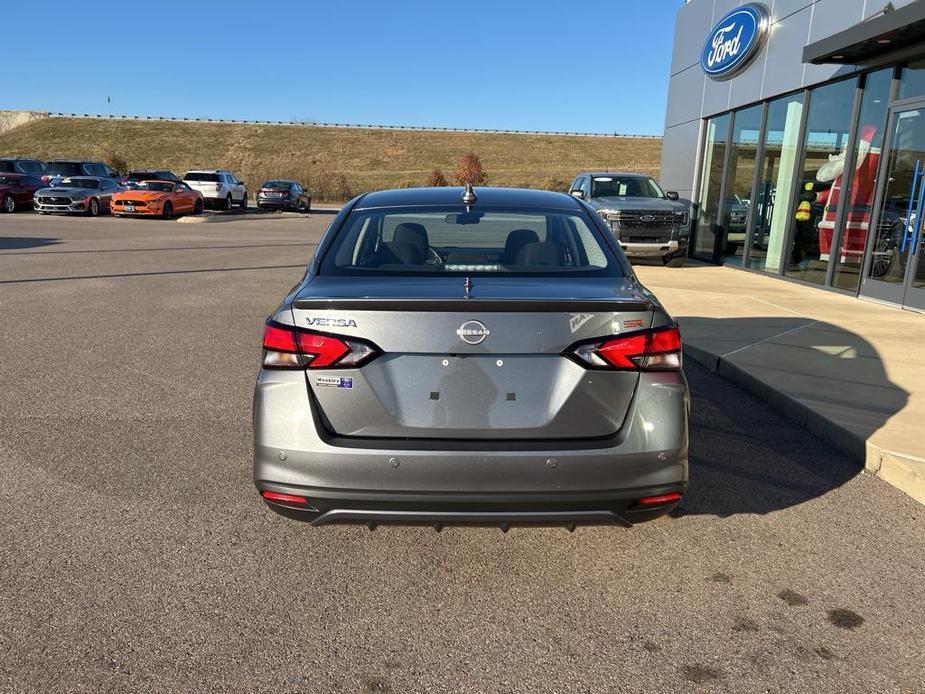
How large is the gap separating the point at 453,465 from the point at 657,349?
0.91 m

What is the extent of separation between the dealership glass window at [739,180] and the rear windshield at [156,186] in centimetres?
2077

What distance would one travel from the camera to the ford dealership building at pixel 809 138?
9.91 metres

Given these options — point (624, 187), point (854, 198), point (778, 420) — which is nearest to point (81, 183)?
point (624, 187)

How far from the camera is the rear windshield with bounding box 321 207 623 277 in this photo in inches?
129

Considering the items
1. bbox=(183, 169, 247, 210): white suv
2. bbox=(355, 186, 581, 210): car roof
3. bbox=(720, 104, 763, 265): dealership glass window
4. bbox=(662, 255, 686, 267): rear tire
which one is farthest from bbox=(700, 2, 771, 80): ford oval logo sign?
bbox=(183, 169, 247, 210): white suv

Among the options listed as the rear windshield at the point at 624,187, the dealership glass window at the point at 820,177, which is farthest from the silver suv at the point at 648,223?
the dealership glass window at the point at 820,177

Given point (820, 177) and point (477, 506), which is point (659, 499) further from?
point (820, 177)

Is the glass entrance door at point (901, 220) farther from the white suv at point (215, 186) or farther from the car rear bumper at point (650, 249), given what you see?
the white suv at point (215, 186)

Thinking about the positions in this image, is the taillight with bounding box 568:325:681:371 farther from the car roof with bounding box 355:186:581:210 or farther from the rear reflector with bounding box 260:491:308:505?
the car roof with bounding box 355:186:581:210

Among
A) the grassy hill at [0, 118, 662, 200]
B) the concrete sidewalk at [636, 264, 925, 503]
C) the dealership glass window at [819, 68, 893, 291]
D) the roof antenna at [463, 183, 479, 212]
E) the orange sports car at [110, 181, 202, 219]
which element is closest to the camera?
the roof antenna at [463, 183, 479, 212]

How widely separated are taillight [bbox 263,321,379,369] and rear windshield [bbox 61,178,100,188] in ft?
97.2

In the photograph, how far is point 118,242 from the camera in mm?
17938

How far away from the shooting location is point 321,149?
334 feet

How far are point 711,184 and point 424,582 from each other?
15583mm
